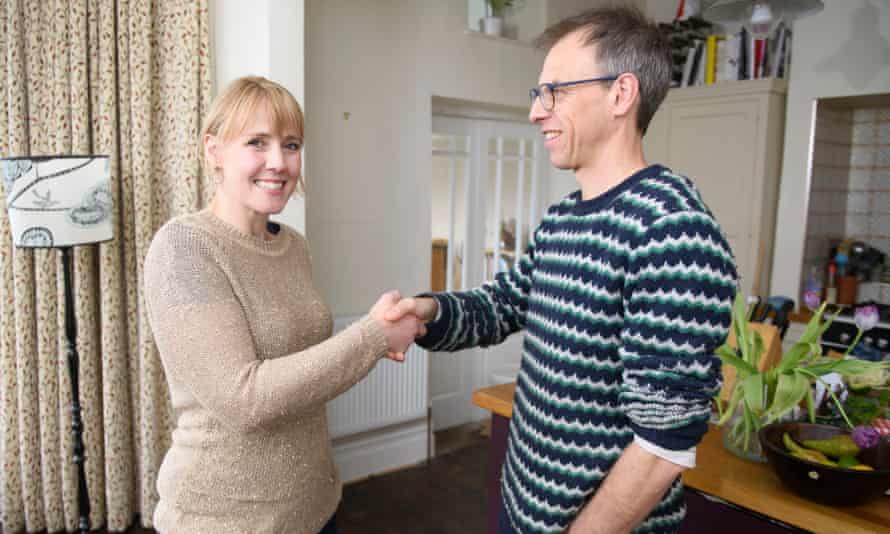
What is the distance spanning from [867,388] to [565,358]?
3.31 ft

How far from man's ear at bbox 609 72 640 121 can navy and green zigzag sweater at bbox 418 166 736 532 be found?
0.12m

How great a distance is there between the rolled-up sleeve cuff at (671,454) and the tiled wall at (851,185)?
3.41 metres

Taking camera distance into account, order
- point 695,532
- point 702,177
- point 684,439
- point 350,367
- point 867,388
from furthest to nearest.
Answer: point 702,177 → point 867,388 → point 695,532 → point 350,367 → point 684,439

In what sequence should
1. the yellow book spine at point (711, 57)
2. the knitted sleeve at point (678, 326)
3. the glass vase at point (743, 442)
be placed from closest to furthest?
the knitted sleeve at point (678, 326) < the glass vase at point (743, 442) < the yellow book spine at point (711, 57)

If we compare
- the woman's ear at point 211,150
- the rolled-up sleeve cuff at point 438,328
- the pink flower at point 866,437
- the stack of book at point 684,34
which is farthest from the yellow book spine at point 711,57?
the woman's ear at point 211,150

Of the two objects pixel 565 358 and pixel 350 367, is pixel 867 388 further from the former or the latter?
pixel 350 367

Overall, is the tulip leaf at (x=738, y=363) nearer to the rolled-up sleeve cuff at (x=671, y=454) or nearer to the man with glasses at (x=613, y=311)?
the man with glasses at (x=613, y=311)

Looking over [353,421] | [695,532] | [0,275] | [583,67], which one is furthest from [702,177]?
[0,275]

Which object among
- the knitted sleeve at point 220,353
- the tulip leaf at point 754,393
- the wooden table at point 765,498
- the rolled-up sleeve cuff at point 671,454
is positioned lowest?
the wooden table at point 765,498

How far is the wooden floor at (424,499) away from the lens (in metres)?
2.98

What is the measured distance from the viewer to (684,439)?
953 mm

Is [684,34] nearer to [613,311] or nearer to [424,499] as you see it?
[424,499]

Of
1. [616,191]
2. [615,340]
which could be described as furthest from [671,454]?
[616,191]

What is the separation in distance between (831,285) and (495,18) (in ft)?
8.73
